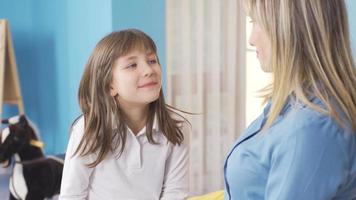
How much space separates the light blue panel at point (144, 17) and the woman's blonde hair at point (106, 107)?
1049 mm

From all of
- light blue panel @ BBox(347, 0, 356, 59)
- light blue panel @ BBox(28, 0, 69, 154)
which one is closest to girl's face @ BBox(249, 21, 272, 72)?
light blue panel @ BBox(347, 0, 356, 59)

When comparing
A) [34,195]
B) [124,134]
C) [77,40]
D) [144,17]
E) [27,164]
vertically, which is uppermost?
[144,17]

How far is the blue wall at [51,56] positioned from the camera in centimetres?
288

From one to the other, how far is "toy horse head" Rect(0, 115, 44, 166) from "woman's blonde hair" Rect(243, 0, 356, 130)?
1924mm

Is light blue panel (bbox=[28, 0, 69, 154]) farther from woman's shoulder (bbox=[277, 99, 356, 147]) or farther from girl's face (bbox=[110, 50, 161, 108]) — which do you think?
woman's shoulder (bbox=[277, 99, 356, 147])

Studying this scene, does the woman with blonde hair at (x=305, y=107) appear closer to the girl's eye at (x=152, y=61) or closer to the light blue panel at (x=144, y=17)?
the girl's eye at (x=152, y=61)

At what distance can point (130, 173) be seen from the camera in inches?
52.8

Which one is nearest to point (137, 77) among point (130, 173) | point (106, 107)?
point (106, 107)

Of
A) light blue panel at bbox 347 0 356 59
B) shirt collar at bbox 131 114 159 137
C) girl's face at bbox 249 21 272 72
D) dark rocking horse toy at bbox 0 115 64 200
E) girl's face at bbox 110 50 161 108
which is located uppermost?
light blue panel at bbox 347 0 356 59

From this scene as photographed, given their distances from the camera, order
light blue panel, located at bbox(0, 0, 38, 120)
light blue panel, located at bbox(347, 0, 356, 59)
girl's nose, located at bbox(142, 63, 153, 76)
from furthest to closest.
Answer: light blue panel, located at bbox(0, 0, 38, 120)
light blue panel, located at bbox(347, 0, 356, 59)
girl's nose, located at bbox(142, 63, 153, 76)

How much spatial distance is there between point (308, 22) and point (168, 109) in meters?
0.70

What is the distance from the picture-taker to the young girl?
131 cm

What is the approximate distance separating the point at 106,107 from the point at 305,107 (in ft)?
2.26

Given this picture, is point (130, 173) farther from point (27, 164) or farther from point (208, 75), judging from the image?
point (208, 75)
